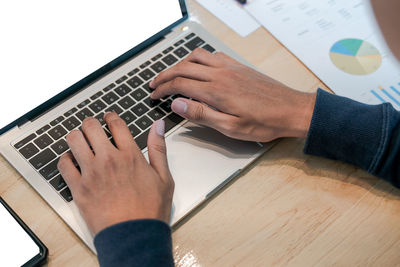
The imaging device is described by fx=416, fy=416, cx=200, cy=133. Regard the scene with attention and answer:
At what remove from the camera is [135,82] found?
30.0 inches

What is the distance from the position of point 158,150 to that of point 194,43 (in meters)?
0.26

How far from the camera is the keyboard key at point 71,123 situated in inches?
27.9

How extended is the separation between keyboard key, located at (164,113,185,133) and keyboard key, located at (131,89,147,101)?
0.21 ft

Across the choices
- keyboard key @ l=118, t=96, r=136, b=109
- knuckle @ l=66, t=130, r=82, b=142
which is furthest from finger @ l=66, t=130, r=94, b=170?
keyboard key @ l=118, t=96, r=136, b=109

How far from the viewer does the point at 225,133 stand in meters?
0.69

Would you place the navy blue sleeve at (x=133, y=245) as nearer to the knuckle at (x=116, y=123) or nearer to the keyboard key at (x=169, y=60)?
the knuckle at (x=116, y=123)

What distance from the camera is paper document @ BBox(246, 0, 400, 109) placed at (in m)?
0.80

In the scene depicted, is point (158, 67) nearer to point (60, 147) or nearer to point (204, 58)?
point (204, 58)

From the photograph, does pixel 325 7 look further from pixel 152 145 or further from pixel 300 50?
pixel 152 145

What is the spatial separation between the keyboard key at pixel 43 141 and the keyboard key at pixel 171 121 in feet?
0.63

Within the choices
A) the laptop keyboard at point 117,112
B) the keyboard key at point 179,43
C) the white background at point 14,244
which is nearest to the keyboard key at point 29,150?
the laptop keyboard at point 117,112

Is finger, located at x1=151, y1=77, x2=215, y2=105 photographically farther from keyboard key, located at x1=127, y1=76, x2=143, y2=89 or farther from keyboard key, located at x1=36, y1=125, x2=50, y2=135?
keyboard key, located at x1=36, y1=125, x2=50, y2=135

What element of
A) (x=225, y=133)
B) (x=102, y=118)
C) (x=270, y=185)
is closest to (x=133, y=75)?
(x=102, y=118)

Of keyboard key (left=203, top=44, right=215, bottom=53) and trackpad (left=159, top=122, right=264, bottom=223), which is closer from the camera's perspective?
trackpad (left=159, top=122, right=264, bottom=223)
